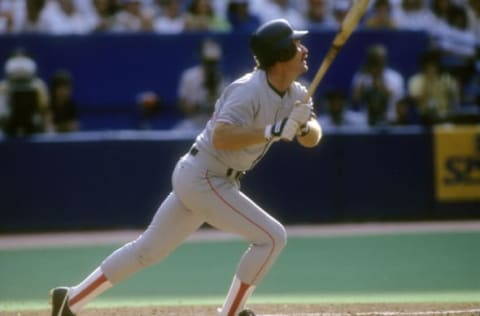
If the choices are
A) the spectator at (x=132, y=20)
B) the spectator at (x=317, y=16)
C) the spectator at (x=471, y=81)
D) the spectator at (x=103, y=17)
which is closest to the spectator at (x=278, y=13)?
the spectator at (x=317, y=16)

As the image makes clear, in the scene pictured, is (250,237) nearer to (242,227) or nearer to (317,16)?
(242,227)

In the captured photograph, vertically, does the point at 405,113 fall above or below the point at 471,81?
above

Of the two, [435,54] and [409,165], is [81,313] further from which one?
[435,54]

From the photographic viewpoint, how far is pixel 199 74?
13.0 m

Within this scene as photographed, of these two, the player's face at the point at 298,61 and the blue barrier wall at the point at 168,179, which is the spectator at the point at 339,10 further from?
the player's face at the point at 298,61

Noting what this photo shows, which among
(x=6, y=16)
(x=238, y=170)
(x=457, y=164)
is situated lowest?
(x=457, y=164)

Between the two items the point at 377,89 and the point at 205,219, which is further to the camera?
the point at 377,89

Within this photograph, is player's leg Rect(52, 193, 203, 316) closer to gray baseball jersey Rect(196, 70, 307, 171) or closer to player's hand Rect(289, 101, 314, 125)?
gray baseball jersey Rect(196, 70, 307, 171)

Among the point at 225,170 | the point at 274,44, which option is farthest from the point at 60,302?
the point at 274,44

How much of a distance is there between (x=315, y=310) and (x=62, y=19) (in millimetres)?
7620

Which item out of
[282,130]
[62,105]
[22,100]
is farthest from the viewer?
[62,105]

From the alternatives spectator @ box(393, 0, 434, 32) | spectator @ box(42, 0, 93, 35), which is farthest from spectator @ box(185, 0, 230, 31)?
spectator @ box(393, 0, 434, 32)

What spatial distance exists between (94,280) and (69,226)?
607 centimetres

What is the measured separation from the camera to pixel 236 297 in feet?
20.7
